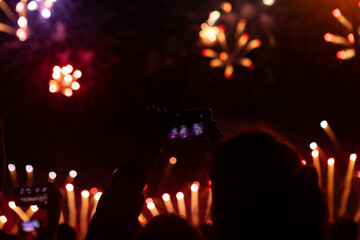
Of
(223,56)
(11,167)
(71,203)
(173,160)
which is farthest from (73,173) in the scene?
(223,56)

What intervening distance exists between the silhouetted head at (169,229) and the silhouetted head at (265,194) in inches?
29.4

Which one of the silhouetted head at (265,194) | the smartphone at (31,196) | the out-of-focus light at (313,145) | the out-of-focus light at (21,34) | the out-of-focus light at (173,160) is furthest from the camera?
the out-of-focus light at (173,160)

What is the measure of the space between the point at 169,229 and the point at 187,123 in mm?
502

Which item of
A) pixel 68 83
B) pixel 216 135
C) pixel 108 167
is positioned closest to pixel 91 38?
pixel 68 83

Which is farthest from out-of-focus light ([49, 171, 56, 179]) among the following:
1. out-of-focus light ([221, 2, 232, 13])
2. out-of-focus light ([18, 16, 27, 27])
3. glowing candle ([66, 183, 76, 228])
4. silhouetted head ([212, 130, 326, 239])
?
silhouetted head ([212, 130, 326, 239])

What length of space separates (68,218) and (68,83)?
449 centimetres

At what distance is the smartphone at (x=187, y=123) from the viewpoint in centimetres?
189

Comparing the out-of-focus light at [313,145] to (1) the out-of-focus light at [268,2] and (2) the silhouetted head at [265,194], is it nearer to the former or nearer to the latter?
(1) the out-of-focus light at [268,2]

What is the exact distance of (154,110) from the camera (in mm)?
1592

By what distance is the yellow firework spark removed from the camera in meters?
12.3

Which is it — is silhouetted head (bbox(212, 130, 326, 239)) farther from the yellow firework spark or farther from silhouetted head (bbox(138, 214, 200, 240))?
the yellow firework spark

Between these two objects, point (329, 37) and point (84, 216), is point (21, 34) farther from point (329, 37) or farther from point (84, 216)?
point (329, 37)

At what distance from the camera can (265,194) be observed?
3.93ft

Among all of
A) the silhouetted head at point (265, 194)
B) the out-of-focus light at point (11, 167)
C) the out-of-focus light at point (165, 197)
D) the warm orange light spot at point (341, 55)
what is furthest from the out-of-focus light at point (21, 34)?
the silhouetted head at point (265, 194)
